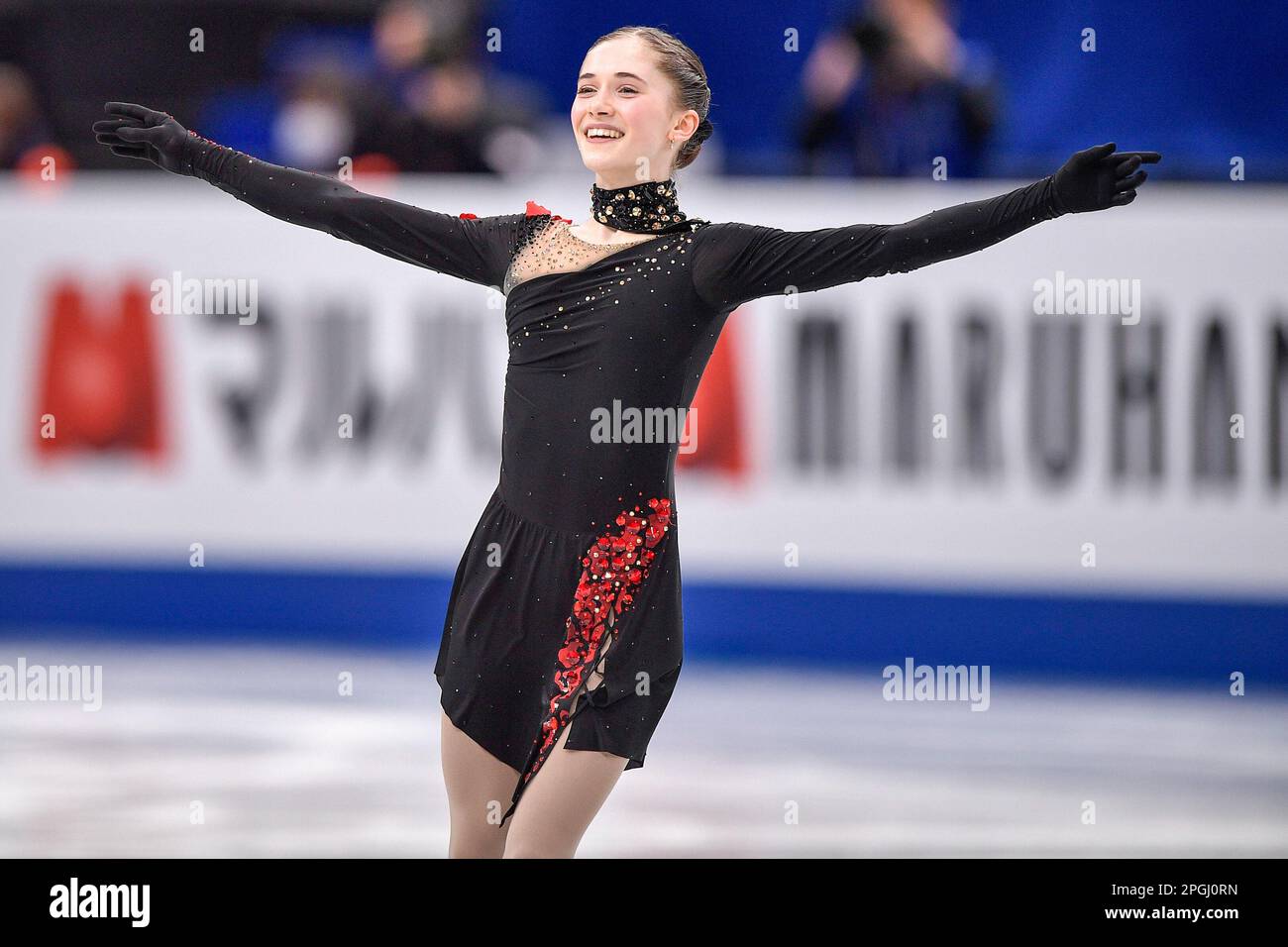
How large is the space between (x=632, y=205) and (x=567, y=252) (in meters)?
0.14

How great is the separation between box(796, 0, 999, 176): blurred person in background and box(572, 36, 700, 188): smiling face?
3.51m

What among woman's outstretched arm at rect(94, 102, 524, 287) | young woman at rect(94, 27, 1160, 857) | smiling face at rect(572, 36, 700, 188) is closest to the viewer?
young woman at rect(94, 27, 1160, 857)

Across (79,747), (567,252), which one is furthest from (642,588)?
(79,747)

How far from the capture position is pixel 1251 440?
19.0ft

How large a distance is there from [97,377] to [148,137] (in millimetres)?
3518

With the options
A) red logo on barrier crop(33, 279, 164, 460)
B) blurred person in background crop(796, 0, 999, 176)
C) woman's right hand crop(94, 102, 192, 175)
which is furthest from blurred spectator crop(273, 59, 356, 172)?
woman's right hand crop(94, 102, 192, 175)

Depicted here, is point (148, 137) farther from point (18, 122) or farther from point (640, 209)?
point (18, 122)

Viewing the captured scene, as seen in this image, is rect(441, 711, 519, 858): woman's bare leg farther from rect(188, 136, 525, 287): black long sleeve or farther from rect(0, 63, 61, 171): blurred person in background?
rect(0, 63, 61, 171): blurred person in background

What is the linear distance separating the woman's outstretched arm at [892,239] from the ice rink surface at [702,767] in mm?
1690

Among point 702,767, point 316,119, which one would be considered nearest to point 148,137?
point 702,767

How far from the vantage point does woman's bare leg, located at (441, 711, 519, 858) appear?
262 centimetres

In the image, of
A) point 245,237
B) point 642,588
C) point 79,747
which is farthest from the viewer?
point 245,237

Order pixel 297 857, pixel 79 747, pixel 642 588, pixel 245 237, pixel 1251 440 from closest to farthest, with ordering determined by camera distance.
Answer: pixel 642 588
pixel 297 857
pixel 79 747
pixel 1251 440
pixel 245 237

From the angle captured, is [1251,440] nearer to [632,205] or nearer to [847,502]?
[847,502]
